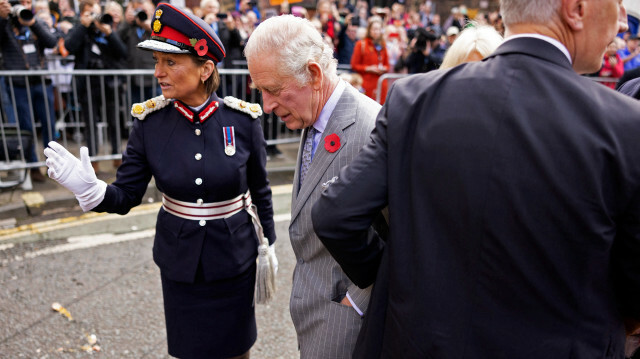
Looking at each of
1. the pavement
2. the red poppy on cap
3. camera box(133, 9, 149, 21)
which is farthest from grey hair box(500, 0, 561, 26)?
camera box(133, 9, 149, 21)

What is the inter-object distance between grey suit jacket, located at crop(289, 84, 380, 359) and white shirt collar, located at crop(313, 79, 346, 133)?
30 mm

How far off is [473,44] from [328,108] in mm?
1377

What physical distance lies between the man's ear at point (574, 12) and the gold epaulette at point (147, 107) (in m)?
Answer: 1.89

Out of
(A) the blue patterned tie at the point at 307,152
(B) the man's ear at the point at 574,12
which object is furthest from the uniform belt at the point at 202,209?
(B) the man's ear at the point at 574,12

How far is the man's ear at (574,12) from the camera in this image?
3.80 feet

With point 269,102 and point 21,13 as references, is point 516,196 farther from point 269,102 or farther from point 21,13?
point 21,13

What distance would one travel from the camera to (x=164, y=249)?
2578mm

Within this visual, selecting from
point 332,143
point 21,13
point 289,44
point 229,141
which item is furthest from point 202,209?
point 21,13

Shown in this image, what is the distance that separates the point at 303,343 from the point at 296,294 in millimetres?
189

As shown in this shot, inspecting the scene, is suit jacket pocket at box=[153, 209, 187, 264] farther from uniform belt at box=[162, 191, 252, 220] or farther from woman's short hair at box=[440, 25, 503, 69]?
woman's short hair at box=[440, 25, 503, 69]

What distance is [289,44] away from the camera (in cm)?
175

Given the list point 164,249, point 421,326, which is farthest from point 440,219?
point 164,249

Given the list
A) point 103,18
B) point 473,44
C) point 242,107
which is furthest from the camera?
point 103,18

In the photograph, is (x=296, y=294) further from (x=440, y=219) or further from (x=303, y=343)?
(x=440, y=219)
